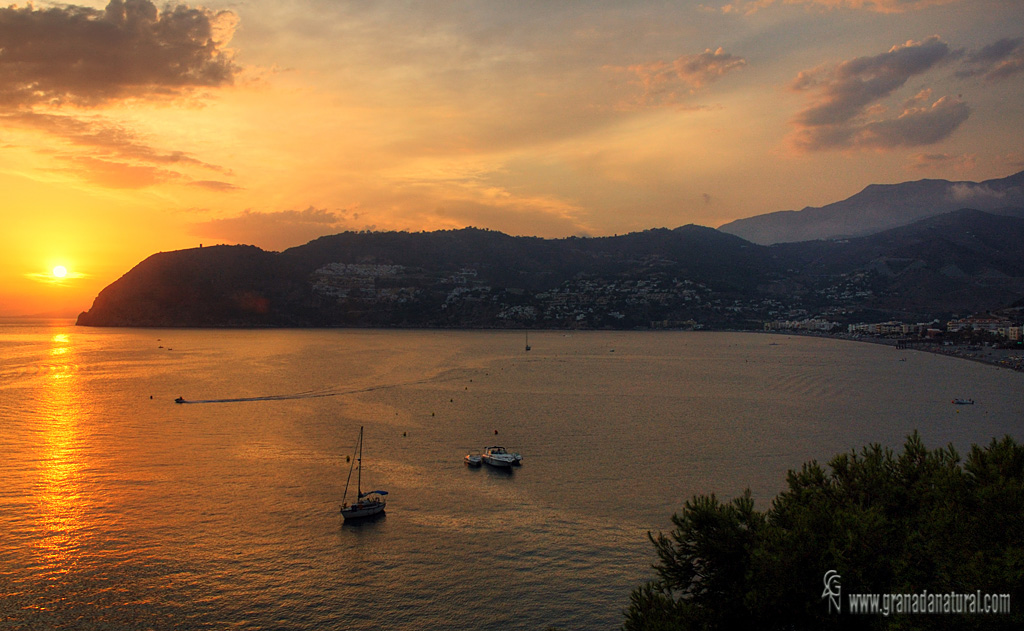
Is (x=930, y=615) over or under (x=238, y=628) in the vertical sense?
over

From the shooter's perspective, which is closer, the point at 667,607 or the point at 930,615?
the point at 930,615

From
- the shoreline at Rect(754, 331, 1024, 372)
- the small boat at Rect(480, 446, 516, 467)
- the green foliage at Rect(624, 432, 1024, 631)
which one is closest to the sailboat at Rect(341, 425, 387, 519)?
the small boat at Rect(480, 446, 516, 467)

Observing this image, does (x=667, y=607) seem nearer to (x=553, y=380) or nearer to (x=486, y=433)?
(x=486, y=433)

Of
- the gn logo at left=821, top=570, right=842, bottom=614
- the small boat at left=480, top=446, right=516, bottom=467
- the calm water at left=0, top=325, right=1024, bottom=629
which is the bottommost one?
the calm water at left=0, top=325, right=1024, bottom=629

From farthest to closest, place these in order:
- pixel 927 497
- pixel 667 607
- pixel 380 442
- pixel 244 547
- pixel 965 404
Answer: pixel 965 404 → pixel 380 442 → pixel 244 547 → pixel 927 497 → pixel 667 607

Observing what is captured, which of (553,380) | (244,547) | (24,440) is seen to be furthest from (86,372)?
(244,547)

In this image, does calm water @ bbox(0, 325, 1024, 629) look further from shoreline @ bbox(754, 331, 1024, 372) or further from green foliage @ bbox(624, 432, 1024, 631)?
shoreline @ bbox(754, 331, 1024, 372)

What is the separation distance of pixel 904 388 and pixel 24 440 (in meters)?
118

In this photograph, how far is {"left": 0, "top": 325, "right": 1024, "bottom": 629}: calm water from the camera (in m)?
29.4

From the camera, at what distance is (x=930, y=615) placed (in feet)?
50.2

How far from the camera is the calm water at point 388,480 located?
1159 inches

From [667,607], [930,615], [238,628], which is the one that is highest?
[930,615]

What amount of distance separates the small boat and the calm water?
5.57 ft

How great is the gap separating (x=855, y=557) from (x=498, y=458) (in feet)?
115
